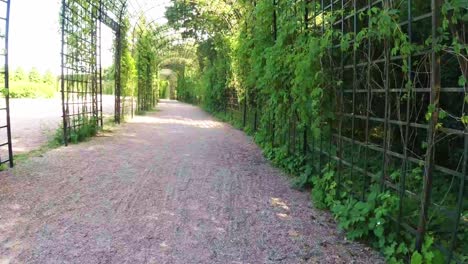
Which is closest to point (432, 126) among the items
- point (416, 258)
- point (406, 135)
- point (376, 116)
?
point (406, 135)

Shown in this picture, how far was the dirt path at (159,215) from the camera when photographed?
3223 millimetres

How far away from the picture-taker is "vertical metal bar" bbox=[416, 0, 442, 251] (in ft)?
8.77

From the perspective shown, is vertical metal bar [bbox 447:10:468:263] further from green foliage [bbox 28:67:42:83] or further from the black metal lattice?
green foliage [bbox 28:67:42:83]

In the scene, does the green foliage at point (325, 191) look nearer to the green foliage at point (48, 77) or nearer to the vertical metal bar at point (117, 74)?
the vertical metal bar at point (117, 74)

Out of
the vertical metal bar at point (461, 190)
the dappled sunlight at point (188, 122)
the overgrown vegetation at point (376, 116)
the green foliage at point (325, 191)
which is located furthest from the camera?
the dappled sunlight at point (188, 122)

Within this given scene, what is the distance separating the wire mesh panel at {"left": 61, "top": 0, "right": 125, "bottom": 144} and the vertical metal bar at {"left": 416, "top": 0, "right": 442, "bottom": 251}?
7.42m

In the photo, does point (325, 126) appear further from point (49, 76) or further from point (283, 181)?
point (49, 76)

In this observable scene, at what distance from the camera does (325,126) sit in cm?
483

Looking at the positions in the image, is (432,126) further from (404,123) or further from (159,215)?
(159,215)

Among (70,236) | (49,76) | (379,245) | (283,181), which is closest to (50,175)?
(70,236)

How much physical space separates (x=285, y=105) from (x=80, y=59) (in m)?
6.09

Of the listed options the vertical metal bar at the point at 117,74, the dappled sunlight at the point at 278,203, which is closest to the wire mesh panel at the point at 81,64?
the vertical metal bar at the point at 117,74

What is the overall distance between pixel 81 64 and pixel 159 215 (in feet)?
24.1

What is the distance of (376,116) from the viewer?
3980 mm
